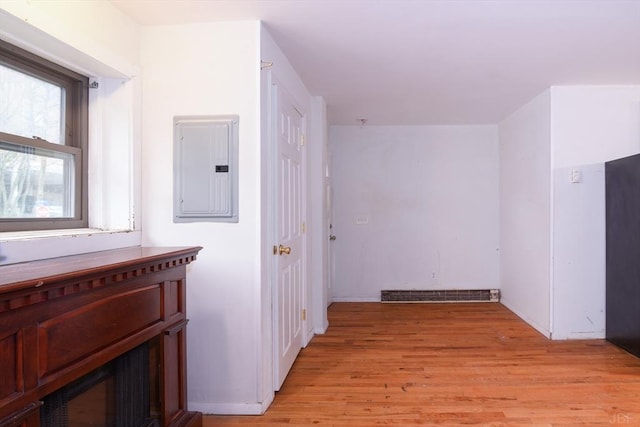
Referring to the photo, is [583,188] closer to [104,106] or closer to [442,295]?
[442,295]

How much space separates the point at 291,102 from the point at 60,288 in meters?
2.10

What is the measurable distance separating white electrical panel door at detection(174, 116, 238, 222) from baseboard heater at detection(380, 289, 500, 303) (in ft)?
10.5

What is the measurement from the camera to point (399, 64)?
281 centimetres

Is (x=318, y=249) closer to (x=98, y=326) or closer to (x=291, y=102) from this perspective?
(x=291, y=102)

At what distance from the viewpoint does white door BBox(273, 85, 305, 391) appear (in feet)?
8.15

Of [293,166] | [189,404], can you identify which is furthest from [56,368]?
[293,166]

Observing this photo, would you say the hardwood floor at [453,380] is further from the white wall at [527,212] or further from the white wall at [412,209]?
the white wall at [412,209]

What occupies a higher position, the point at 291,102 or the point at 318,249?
the point at 291,102

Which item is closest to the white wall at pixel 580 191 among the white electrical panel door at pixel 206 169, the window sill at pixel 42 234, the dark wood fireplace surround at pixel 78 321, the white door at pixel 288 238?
the white door at pixel 288 238

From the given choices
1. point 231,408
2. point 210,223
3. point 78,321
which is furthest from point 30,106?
point 231,408

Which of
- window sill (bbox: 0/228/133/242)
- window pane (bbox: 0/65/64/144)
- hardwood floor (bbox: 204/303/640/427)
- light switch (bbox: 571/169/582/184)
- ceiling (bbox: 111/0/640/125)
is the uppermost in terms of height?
ceiling (bbox: 111/0/640/125)

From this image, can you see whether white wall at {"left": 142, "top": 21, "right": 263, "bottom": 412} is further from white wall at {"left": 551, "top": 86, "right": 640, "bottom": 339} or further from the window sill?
white wall at {"left": 551, "top": 86, "right": 640, "bottom": 339}

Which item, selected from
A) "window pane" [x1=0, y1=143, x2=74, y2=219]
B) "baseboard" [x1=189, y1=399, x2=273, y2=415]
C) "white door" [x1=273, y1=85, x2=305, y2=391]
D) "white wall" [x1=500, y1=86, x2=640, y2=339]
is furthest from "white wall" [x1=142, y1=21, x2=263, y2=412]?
"white wall" [x1=500, y1=86, x2=640, y2=339]

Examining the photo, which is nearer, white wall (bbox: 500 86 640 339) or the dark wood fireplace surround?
the dark wood fireplace surround
